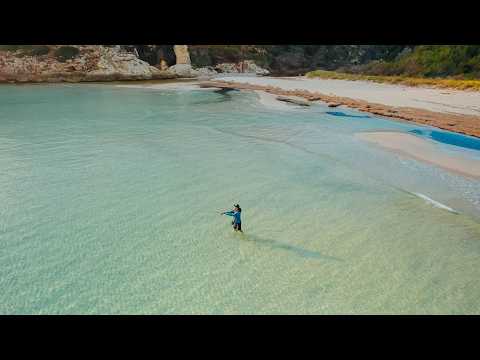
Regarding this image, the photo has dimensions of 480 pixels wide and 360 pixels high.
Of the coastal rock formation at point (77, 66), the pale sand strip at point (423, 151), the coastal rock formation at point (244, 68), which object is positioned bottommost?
the coastal rock formation at point (244, 68)

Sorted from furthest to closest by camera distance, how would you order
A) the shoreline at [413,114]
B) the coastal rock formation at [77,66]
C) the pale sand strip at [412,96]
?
the coastal rock formation at [77,66] → the pale sand strip at [412,96] → the shoreline at [413,114]

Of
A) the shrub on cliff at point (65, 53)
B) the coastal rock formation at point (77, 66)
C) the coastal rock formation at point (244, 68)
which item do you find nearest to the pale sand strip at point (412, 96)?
the coastal rock formation at point (77, 66)

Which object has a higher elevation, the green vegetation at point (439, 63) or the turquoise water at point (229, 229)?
the green vegetation at point (439, 63)

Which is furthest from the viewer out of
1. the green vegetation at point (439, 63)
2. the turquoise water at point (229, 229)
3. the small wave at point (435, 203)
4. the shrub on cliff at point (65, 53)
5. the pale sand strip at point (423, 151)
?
the shrub on cliff at point (65, 53)

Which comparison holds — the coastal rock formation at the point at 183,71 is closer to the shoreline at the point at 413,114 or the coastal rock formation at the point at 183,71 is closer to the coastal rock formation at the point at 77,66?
the coastal rock formation at the point at 77,66

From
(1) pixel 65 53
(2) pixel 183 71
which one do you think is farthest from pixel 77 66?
(2) pixel 183 71

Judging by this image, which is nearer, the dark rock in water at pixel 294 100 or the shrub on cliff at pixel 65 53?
the dark rock in water at pixel 294 100
